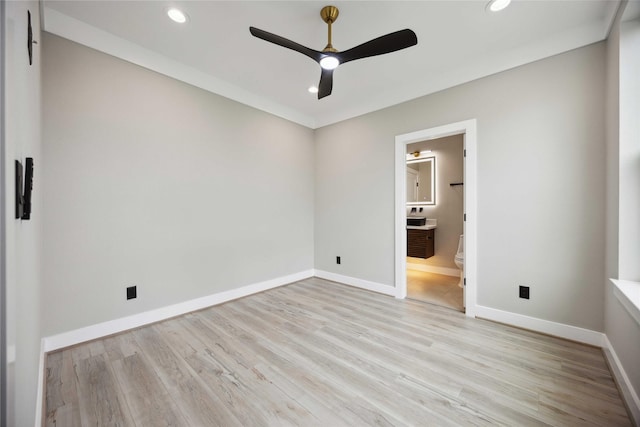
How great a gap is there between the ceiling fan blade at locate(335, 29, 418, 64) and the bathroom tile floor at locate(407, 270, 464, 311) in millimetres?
2666

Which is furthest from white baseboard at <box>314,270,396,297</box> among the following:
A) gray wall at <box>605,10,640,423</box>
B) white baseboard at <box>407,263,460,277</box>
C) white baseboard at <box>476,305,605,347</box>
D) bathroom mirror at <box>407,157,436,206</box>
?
bathroom mirror at <box>407,157,436,206</box>

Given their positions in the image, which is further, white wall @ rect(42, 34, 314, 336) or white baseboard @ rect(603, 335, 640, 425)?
white wall @ rect(42, 34, 314, 336)

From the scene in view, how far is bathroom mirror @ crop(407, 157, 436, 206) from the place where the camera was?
4.60 meters

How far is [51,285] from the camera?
1.92m

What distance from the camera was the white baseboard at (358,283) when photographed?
327 centimetres

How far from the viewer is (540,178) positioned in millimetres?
2256

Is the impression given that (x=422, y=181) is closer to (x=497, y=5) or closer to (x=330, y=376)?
(x=497, y=5)

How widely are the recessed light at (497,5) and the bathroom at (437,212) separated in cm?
260

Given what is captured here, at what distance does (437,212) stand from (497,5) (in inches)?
127

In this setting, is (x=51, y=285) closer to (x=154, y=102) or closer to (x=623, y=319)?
(x=154, y=102)

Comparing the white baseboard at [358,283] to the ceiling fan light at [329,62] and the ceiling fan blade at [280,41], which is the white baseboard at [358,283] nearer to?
the ceiling fan light at [329,62]

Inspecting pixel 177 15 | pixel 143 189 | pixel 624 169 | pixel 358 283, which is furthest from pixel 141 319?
pixel 624 169

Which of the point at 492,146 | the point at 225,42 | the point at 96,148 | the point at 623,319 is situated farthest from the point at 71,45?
the point at 623,319

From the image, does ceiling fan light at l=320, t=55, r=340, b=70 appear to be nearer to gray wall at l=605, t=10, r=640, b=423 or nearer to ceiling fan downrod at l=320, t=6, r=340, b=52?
ceiling fan downrod at l=320, t=6, r=340, b=52
